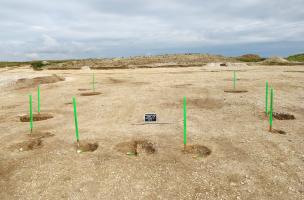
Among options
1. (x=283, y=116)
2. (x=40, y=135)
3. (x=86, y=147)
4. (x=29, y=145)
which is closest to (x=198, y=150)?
(x=86, y=147)

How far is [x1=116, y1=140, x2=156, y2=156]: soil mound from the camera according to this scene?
10.0 meters

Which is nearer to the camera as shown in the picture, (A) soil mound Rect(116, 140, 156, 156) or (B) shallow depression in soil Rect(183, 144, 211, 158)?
(B) shallow depression in soil Rect(183, 144, 211, 158)

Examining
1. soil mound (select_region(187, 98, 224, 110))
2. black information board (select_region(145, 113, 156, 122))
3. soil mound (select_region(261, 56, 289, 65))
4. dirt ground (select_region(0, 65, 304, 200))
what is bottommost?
dirt ground (select_region(0, 65, 304, 200))

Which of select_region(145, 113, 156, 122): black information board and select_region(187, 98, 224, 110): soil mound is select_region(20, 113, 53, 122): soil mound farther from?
select_region(187, 98, 224, 110): soil mound

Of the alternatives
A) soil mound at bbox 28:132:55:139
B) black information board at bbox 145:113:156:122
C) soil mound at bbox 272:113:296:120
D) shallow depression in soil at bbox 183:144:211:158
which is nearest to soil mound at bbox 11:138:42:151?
soil mound at bbox 28:132:55:139

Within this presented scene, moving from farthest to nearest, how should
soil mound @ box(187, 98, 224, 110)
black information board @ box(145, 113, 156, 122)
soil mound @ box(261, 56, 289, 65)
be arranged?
soil mound @ box(261, 56, 289, 65) → soil mound @ box(187, 98, 224, 110) → black information board @ box(145, 113, 156, 122)

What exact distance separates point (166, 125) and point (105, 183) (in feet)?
18.3

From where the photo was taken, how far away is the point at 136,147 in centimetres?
1055

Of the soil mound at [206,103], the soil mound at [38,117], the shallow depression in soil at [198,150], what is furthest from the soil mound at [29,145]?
the soil mound at [206,103]

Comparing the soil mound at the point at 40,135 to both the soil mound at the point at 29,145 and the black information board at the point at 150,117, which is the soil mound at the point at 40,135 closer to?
the soil mound at the point at 29,145

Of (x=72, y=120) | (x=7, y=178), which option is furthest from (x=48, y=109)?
(x=7, y=178)

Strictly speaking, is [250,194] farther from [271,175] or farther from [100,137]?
[100,137]

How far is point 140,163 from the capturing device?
29.6 ft

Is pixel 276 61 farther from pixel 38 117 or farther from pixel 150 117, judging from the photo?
pixel 150 117
